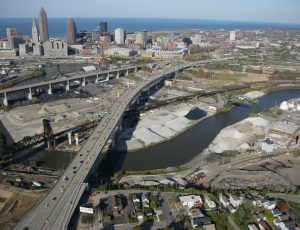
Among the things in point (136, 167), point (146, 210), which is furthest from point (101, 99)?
point (146, 210)

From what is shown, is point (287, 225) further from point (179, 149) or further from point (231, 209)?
point (179, 149)

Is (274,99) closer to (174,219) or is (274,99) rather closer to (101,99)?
(101,99)

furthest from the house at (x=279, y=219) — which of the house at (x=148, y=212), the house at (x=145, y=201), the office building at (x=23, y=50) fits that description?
the office building at (x=23, y=50)

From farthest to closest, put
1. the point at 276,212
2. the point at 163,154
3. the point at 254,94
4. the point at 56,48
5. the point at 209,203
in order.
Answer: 1. the point at 56,48
2. the point at 254,94
3. the point at 163,154
4. the point at 209,203
5. the point at 276,212

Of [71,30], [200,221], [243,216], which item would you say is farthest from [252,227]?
[71,30]

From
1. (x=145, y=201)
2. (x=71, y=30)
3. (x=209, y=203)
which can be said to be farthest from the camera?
(x=71, y=30)

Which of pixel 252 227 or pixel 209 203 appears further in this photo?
pixel 209 203

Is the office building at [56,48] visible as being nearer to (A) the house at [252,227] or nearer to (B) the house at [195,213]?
(B) the house at [195,213]
